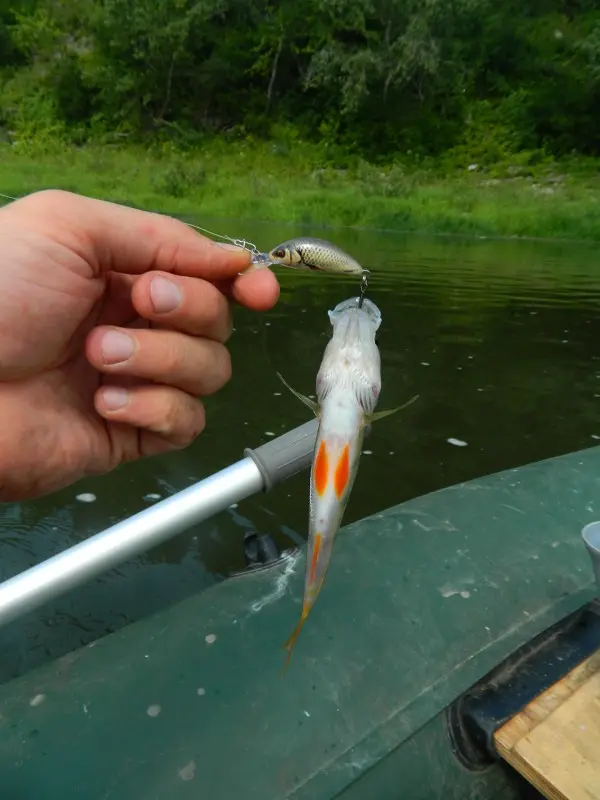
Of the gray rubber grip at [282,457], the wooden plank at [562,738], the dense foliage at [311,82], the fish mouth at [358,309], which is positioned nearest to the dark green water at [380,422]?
the fish mouth at [358,309]

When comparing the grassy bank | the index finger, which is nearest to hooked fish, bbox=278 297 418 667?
the index finger

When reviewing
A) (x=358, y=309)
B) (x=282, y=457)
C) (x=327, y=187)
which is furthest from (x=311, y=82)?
(x=358, y=309)

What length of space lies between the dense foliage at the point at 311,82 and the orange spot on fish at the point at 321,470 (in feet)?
92.8

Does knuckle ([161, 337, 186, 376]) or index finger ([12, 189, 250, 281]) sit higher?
index finger ([12, 189, 250, 281])

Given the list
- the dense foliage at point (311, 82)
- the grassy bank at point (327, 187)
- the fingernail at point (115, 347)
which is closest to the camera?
the fingernail at point (115, 347)

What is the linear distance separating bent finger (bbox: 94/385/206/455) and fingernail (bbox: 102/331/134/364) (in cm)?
15

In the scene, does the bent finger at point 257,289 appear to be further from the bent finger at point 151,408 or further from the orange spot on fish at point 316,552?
the orange spot on fish at point 316,552

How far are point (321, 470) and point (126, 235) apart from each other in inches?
39.8

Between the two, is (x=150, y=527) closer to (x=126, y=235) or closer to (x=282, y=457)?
(x=282, y=457)

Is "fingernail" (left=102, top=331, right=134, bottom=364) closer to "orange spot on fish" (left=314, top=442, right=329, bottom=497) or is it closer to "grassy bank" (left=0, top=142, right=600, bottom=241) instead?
"orange spot on fish" (left=314, top=442, right=329, bottom=497)

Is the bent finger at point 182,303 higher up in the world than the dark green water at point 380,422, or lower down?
higher up

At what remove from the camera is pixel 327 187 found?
19.9 m

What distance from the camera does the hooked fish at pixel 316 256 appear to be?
1037mm

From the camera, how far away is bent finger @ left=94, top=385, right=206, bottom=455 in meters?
1.59
